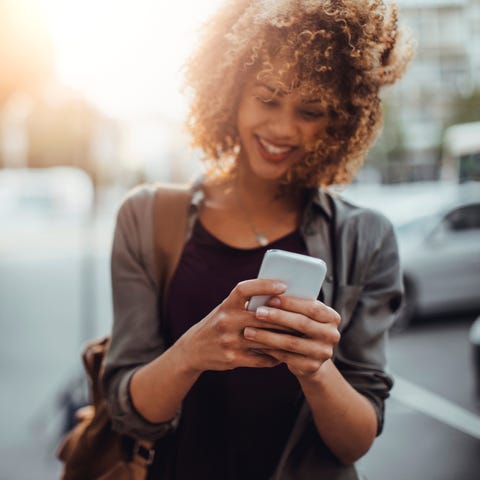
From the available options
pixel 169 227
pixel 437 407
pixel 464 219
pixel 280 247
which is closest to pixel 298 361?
pixel 280 247

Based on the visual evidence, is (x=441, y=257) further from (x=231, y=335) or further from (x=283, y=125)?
(x=231, y=335)

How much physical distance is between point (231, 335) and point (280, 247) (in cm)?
41

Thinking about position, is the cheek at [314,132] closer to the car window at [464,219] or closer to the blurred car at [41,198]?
the car window at [464,219]

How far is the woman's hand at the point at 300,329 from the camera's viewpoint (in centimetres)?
106

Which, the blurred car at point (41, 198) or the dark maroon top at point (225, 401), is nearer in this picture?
the dark maroon top at point (225, 401)

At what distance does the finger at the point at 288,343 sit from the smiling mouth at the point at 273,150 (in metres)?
0.54

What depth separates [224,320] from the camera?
3.67ft

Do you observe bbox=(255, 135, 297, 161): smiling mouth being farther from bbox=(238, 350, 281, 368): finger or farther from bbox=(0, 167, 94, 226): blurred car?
bbox=(0, 167, 94, 226): blurred car

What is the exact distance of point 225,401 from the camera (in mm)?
1443

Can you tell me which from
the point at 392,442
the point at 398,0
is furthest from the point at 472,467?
the point at 398,0

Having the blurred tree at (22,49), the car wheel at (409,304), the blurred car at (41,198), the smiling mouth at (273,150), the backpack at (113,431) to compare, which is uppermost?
the blurred tree at (22,49)

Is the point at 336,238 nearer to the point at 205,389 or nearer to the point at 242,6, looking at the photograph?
the point at 205,389

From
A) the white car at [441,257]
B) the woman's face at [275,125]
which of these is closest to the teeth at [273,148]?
the woman's face at [275,125]

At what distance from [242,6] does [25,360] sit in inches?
223
